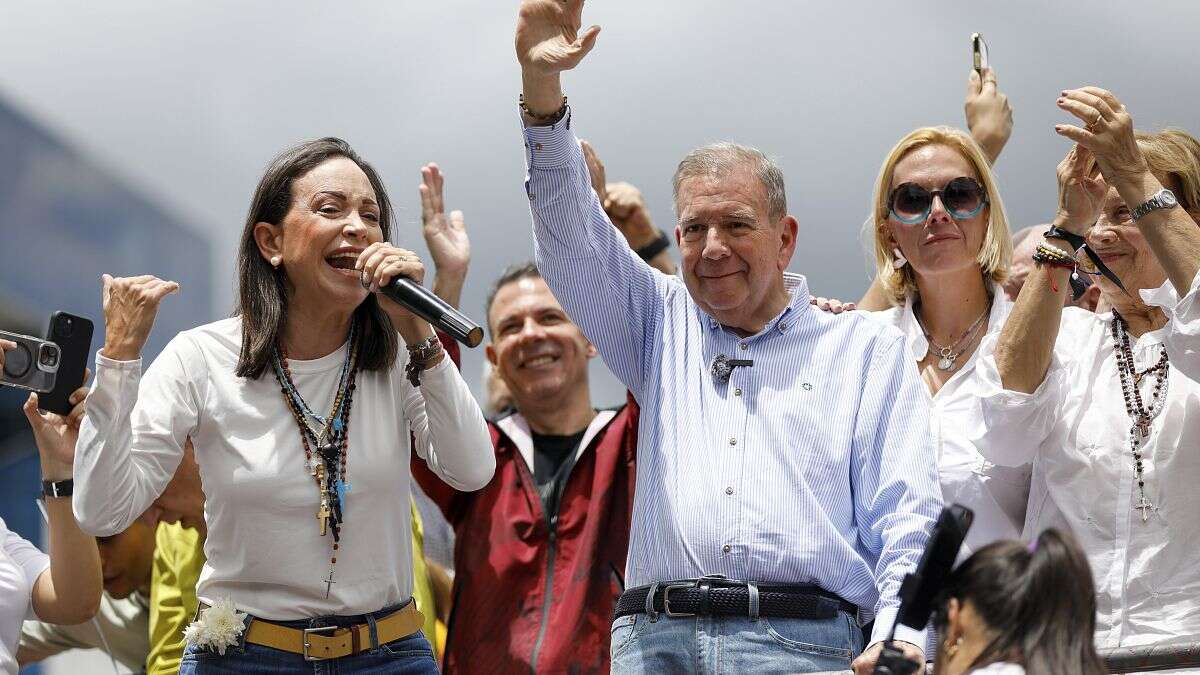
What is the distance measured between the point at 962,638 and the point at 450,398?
157 centimetres

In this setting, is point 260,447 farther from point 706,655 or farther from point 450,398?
point 706,655

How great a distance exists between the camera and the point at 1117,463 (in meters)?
3.85

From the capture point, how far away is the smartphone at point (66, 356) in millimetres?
4059

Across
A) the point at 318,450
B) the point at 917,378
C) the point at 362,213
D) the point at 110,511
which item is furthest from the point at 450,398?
the point at 917,378

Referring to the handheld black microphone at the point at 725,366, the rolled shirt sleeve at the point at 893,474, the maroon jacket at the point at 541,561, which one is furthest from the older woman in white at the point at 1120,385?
the maroon jacket at the point at 541,561

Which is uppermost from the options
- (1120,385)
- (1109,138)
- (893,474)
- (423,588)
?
(1109,138)

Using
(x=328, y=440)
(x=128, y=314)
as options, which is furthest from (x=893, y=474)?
(x=128, y=314)

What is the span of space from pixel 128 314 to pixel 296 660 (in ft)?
3.10

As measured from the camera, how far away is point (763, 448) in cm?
375

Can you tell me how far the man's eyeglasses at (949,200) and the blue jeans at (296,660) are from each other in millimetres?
1986

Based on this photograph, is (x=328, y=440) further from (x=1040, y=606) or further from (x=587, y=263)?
(x=1040, y=606)

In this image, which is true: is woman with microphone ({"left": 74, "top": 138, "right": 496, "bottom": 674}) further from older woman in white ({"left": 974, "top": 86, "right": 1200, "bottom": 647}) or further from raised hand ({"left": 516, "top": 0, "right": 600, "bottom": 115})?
older woman in white ({"left": 974, "top": 86, "right": 1200, "bottom": 647})

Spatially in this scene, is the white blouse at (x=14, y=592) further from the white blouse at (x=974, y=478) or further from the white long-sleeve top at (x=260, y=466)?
the white blouse at (x=974, y=478)

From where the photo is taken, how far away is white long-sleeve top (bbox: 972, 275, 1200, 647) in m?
3.68
